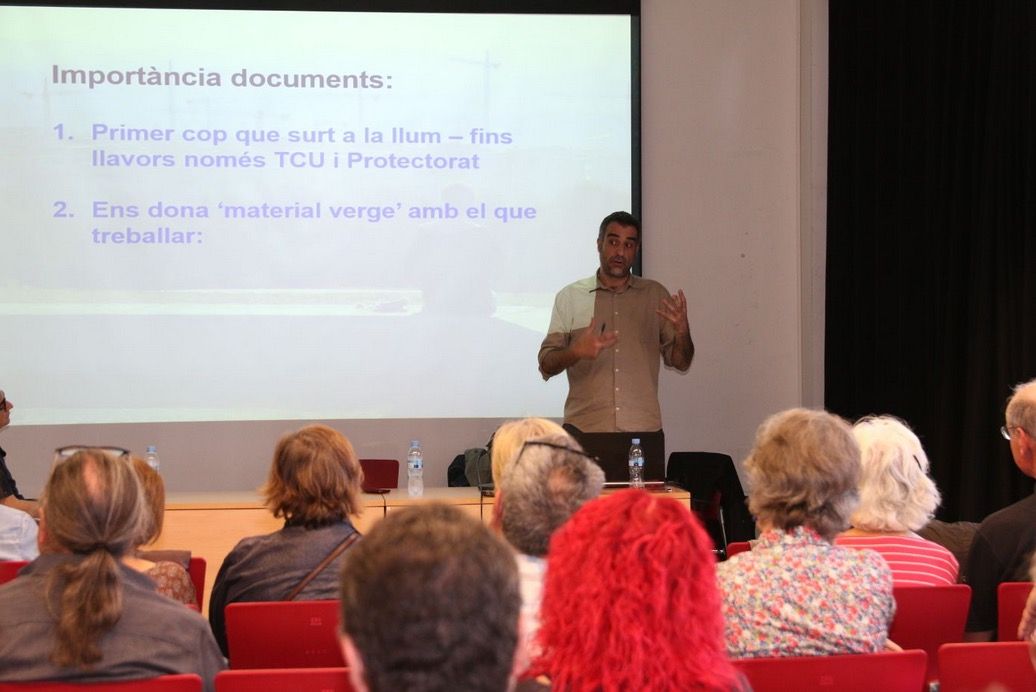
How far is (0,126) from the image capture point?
6.21 meters

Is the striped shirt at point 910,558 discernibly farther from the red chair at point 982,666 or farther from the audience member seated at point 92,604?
the audience member seated at point 92,604

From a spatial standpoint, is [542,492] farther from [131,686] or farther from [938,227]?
[938,227]

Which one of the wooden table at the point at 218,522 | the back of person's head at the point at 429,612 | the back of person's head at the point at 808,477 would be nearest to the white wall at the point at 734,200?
the wooden table at the point at 218,522

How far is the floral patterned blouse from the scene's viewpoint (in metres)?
2.19

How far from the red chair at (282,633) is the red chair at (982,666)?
121cm

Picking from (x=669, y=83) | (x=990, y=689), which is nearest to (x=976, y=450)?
(x=669, y=83)

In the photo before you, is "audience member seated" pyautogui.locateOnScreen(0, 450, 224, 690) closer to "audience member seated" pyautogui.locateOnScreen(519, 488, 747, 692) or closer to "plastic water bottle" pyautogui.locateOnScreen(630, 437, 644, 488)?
"audience member seated" pyautogui.locateOnScreen(519, 488, 747, 692)

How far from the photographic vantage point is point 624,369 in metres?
5.88

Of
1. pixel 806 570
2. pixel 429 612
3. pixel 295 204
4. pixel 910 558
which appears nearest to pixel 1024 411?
pixel 910 558

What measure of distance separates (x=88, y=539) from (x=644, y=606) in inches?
44.2

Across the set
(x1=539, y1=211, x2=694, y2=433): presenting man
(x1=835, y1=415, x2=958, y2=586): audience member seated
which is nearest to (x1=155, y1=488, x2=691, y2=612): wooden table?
(x1=539, y1=211, x2=694, y2=433): presenting man

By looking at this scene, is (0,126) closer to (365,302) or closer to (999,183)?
(365,302)

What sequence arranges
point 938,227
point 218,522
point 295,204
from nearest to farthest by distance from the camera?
1. point 218,522
2. point 938,227
3. point 295,204

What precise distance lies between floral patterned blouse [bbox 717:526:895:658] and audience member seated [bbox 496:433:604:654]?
12.5 inches
